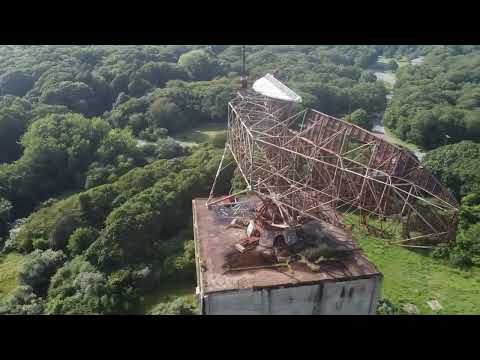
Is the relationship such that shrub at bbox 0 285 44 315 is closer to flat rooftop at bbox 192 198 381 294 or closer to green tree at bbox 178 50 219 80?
flat rooftop at bbox 192 198 381 294

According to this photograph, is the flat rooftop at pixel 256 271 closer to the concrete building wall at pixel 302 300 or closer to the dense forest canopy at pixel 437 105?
the concrete building wall at pixel 302 300

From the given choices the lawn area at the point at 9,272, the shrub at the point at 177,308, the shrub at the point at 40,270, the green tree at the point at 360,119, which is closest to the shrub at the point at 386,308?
the shrub at the point at 177,308

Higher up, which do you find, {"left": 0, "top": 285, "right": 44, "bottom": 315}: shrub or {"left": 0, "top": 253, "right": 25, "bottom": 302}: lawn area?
{"left": 0, "top": 285, "right": 44, "bottom": 315}: shrub

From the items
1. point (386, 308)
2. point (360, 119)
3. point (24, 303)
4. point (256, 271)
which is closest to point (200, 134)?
point (360, 119)

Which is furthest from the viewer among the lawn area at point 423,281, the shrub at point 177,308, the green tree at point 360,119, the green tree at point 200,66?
the green tree at point 200,66

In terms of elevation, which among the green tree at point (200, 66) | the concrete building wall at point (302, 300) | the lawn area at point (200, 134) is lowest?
the lawn area at point (200, 134)

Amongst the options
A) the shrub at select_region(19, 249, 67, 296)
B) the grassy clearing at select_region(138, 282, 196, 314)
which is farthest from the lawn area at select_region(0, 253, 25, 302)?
the grassy clearing at select_region(138, 282, 196, 314)
